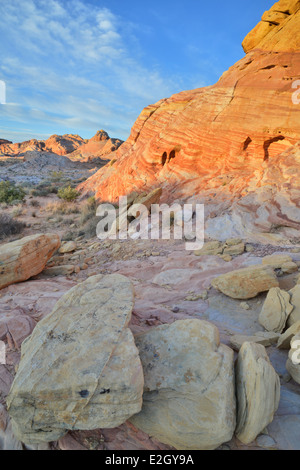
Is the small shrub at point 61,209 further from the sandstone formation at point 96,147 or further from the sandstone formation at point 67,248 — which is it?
the sandstone formation at point 96,147

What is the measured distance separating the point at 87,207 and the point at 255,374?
41.6ft

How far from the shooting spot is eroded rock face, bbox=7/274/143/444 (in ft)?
6.05

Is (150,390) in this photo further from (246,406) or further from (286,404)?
(286,404)

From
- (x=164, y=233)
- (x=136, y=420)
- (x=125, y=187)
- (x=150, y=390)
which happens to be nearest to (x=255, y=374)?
(x=150, y=390)

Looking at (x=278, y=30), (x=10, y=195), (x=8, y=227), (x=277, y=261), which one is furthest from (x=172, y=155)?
(x=10, y=195)

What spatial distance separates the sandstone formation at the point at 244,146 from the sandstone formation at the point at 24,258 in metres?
4.74

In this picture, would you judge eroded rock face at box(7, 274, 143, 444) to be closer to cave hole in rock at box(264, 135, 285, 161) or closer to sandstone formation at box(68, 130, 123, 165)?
cave hole in rock at box(264, 135, 285, 161)

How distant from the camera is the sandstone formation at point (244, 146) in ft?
25.2

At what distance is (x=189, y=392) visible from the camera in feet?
6.64

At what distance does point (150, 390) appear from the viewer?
2.08 metres

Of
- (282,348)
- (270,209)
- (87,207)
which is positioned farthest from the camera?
(87,207)

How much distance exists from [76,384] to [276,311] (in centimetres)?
284

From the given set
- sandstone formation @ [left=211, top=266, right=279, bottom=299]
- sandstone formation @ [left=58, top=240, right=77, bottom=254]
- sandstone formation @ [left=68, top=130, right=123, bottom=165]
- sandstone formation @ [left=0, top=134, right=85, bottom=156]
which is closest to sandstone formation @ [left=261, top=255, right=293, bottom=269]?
sandstone formation @ [left=211, top=266, right=279, bottom=299]

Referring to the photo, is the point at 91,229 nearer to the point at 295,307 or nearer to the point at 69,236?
the point at 69,236
